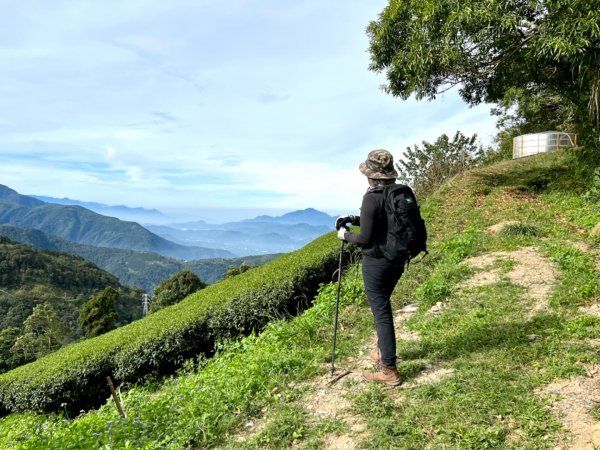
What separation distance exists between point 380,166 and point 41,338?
57.0m

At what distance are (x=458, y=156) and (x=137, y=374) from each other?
22.5 m

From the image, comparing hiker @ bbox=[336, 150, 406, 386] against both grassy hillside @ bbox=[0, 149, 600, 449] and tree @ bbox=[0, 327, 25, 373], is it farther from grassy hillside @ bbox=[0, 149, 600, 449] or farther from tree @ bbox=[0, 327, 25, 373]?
tree @ bbox=[0, 327, 25, 373]

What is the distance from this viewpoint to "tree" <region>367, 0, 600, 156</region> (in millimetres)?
8500

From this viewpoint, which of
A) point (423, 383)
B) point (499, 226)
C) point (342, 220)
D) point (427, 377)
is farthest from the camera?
point (499, 226)

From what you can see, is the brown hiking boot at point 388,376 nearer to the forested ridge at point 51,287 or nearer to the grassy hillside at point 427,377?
the grassy hillside at point 427,377

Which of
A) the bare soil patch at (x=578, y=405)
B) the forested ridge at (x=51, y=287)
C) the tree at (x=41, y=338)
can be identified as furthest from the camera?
the forested ridge at (x=51, y=287)

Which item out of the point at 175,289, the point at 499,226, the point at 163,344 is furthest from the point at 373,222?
the point at 175,289

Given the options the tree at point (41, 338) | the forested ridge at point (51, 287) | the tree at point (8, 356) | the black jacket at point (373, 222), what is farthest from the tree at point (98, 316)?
the black jacket at point (373, 222)

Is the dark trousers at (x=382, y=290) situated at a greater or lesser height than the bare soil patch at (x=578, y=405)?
greater

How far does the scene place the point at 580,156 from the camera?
38.6 ft

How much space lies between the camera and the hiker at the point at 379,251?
3.95m

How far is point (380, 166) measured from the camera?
4.02 meters

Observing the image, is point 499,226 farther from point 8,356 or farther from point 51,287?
point 51,287

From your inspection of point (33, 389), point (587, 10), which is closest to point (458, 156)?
point (587, 10)
